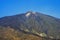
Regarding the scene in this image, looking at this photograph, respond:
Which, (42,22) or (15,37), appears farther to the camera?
(42,22)

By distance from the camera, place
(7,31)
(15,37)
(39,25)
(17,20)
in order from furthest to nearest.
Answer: (17,20)
(39,25)
(7,31)
(15,37)

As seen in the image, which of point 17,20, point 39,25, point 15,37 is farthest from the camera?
point 17,20

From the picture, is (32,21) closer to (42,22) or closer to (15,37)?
(42,22)

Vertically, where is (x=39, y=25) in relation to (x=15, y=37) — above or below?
above

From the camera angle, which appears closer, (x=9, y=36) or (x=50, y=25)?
(x=9, y=36)

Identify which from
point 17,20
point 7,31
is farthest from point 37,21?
point 7,31

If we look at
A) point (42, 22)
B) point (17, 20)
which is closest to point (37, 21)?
point (42, 22)

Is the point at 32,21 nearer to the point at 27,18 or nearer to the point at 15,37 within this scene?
the point at 27,18

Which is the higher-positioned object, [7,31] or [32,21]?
[32,21]

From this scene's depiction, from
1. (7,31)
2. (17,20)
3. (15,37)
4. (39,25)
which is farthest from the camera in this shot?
(17,20)
